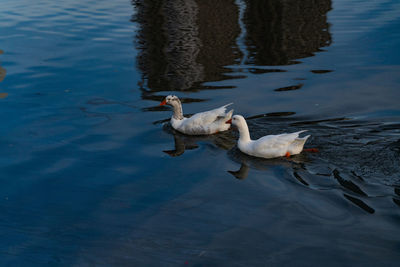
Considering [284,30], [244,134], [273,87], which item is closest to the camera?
[244,134]

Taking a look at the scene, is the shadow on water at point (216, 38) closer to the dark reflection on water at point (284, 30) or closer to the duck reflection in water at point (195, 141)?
the dark reflection on water at point (284, 30)

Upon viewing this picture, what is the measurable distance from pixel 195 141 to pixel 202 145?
0.29 m

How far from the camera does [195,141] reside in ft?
37.1

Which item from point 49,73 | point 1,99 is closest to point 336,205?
point 1,99

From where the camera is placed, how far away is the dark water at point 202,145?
25.0 feet

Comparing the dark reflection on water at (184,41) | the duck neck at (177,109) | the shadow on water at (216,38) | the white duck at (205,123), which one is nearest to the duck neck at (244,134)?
the white duck at (205,123)

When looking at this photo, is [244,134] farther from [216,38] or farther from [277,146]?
[216,38]

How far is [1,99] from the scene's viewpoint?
1385 centimetres

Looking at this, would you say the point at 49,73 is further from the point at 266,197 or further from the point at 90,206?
the point at 266,197

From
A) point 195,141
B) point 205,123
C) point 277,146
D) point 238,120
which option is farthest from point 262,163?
point 195,141

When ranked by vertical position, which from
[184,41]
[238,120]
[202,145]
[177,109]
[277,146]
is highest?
[184,41]

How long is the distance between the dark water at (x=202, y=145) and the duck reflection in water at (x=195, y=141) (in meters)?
0.04

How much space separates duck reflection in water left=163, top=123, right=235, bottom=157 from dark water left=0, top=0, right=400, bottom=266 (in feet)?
0.14

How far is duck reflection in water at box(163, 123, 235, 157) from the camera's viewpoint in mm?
10903
